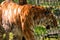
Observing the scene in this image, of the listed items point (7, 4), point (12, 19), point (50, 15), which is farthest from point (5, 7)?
point (50, 15)

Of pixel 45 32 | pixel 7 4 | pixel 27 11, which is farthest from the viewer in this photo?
pixel 45 32

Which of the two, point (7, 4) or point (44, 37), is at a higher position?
point (7, 4)

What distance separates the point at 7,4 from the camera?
2.29 meters

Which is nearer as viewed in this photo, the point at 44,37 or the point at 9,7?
the point at 9,7

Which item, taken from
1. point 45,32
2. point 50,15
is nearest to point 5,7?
point 50,15

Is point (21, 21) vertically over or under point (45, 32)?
over

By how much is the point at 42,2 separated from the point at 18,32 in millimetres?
727

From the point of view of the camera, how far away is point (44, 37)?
2.79 m

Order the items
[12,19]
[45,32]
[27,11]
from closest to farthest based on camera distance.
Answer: [27,11], [12,19], [45,32]

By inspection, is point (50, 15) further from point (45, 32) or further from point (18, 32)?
point (45, 32)

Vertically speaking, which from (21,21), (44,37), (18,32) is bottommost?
(44,37)

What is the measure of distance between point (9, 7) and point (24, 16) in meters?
0.32

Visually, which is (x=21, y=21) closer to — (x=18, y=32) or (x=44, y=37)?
(x=18, y=32)

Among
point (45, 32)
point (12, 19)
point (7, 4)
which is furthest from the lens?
point (45, 32)
